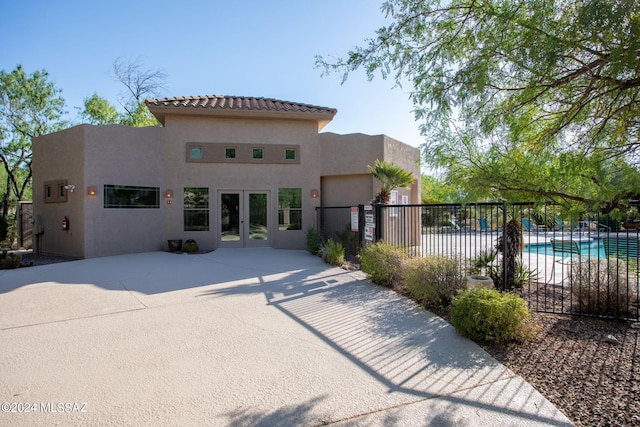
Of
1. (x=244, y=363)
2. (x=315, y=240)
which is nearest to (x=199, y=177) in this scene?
(x=315, y=240)

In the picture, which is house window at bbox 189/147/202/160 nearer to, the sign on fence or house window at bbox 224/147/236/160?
house window at bbox 224/147/236/160

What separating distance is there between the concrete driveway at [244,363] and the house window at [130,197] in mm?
5592

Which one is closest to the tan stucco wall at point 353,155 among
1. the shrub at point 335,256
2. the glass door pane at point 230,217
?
the glass door pane at point 230,217

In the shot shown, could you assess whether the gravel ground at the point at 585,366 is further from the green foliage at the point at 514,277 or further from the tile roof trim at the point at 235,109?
the tile roof trim at the point at 235,109

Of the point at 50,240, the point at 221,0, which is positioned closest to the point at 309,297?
the point at 221,0

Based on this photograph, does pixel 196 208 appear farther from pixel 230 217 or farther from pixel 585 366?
pixel 585 366

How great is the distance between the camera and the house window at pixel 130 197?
12.5 meters

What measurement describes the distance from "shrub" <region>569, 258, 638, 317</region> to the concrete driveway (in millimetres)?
2614

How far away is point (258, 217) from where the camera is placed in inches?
560

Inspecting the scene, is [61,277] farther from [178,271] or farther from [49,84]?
[49,84]

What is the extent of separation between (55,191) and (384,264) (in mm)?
12775

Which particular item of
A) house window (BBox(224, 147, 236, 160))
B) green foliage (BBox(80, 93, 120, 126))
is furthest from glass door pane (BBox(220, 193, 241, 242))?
Answer: green foliage (BBox(80, 93, 120, 126))

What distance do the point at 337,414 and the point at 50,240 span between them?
48.7 feet

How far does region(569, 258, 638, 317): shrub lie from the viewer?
5.54 metres
